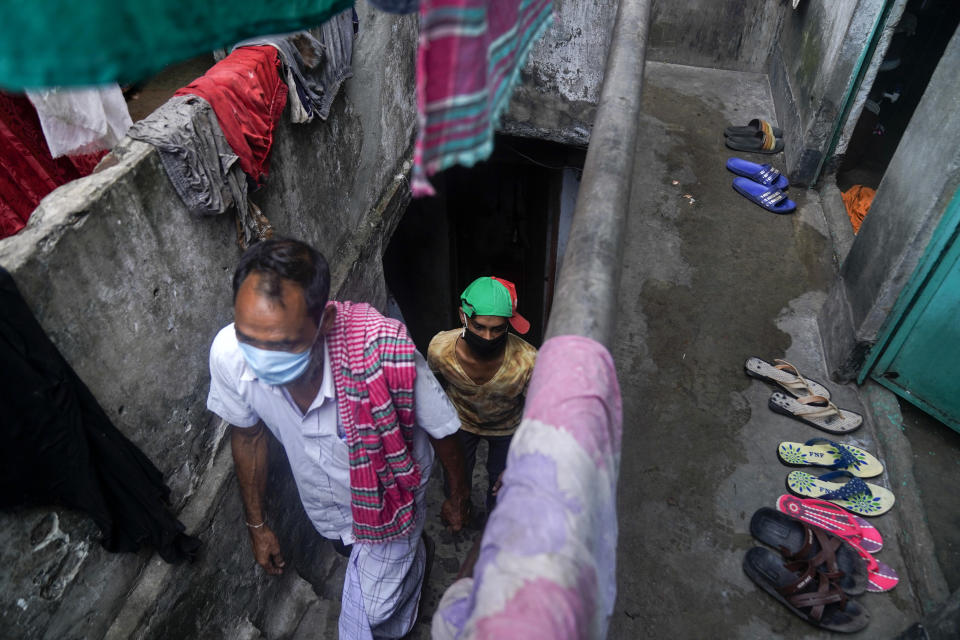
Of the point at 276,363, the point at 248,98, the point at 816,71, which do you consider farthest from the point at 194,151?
the point at 816,71

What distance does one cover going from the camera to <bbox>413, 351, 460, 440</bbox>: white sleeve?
252 cm

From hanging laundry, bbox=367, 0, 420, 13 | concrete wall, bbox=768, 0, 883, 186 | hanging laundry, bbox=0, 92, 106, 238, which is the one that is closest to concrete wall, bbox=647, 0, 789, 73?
concrete wall, bbox=768, 0, 883, 186

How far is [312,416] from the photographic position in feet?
8.20

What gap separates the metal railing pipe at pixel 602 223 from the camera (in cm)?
172

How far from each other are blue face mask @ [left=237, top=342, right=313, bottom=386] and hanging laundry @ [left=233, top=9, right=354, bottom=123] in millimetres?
2032

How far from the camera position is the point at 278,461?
350cm

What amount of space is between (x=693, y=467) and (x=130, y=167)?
121 inches

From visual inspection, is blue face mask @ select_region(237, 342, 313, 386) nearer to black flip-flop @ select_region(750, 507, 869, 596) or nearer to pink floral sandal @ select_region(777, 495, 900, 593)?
black flip-flop @ select_region(750, 507, 869, 596)

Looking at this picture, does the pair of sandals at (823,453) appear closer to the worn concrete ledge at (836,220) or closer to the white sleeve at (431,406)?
the worn concrete ledge at (836,220)

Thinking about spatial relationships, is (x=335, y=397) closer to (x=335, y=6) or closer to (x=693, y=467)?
(x=335, y=6)

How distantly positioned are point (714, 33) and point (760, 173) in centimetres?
339

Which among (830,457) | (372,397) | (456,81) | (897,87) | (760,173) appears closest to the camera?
(456,81)

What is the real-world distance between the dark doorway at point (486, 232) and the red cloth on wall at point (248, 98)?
5.42 m

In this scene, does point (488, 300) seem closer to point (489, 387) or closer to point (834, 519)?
point (489, 387)
